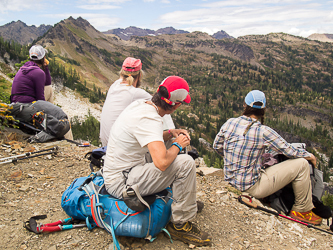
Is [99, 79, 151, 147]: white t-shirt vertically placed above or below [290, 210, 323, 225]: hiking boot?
above

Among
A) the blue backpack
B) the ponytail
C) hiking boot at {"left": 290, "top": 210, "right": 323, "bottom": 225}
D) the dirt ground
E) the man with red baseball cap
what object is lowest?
hiking boot at {"left": 290, "top": 210, "right": 323, "bottom": 225}

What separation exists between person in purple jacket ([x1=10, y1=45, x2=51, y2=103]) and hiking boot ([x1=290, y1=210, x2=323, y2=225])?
7470 millimetres

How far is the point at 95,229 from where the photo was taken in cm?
343

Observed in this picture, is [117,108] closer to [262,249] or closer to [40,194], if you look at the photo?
[40,194]

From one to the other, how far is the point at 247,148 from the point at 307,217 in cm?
191

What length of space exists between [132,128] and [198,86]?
186683 millimetres

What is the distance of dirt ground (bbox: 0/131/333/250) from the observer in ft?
10.5

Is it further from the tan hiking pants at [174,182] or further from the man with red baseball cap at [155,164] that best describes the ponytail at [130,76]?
the tan hiking pants at [174,182]

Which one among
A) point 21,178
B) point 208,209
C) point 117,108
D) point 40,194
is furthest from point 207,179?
point 21,178

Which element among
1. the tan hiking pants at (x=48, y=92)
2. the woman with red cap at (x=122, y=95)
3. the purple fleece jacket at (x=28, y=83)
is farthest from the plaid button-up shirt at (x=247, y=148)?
the tan hiking pants at (x=48, y=92)

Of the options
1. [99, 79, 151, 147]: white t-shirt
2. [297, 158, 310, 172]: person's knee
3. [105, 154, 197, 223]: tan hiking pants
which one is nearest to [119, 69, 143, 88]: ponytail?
[99, 79, 151, 147]: white t-shirt

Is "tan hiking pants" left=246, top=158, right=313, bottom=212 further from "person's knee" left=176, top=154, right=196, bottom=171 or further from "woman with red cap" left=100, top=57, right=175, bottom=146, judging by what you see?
"woman with red cap" left=100, top=57, right=175, bottom=146

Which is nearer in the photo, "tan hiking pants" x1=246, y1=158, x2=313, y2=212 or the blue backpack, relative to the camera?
the blue backpack

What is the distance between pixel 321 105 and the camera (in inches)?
6393
